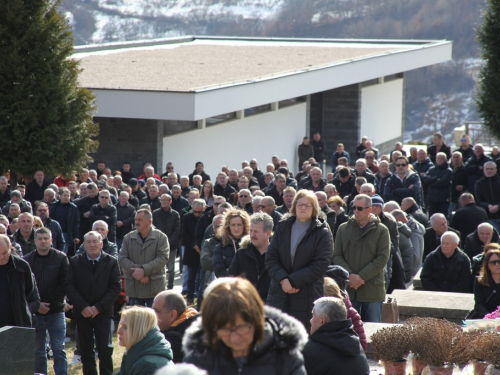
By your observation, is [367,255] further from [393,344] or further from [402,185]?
[402,185]

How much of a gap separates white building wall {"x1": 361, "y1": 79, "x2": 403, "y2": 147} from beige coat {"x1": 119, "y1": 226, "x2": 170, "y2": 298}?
23.6 meters

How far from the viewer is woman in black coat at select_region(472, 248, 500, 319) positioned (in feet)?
27.1

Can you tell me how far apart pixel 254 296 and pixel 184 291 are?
9.63m

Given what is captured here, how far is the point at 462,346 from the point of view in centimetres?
595

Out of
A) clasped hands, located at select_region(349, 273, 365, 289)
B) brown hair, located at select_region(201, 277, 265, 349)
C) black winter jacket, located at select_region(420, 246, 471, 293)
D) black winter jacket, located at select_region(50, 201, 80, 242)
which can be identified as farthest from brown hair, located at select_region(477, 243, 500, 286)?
black winter jacket, located at select_region(50, 201, 80, 242)

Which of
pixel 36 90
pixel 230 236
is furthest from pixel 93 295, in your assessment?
pixel 36 90

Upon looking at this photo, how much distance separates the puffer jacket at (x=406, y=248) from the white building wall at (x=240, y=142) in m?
11.1

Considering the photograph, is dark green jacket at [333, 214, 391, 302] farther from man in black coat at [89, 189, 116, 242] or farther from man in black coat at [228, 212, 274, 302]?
man in black coat at [89, 189, 116, 242]

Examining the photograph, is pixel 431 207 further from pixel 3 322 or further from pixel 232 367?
pixel 232 367

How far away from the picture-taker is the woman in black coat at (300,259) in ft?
24.1

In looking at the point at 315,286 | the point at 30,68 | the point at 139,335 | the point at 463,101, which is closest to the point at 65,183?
the point at 30,68

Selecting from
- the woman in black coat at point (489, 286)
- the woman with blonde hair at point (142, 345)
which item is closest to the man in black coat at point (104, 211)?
the woman in black coat at point (489, 286)

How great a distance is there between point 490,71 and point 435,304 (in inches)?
344

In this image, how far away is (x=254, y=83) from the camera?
77.0 ft
